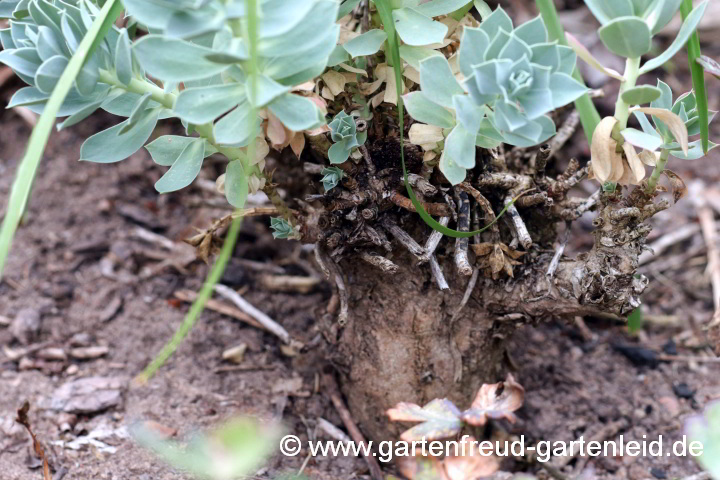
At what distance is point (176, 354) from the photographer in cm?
147

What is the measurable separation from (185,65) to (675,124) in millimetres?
651

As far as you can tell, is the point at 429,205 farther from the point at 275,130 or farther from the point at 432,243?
the point at 275,130

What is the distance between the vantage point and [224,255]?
816 mm

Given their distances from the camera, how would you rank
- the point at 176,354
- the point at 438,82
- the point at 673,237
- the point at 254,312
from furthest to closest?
the point at 673,237 → the point at 254,312 → the point at 176,354 → the point at 438,82

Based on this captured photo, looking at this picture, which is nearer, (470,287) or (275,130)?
(275,130)

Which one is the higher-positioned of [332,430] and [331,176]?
[331,176]

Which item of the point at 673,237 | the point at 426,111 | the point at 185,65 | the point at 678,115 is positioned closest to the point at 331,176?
the point at 426,111

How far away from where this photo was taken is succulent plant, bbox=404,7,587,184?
816mm

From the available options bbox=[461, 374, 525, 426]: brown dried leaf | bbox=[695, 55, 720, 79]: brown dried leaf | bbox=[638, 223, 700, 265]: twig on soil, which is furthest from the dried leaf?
bbox=[638, 223, 700, 265]: twig on soil

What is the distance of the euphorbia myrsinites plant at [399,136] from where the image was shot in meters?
0.81

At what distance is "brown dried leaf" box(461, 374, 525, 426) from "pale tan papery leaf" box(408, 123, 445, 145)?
37 cm

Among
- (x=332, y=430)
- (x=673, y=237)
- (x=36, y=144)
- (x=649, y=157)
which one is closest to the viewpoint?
(x=36, y=144)

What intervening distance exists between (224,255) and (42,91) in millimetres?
325

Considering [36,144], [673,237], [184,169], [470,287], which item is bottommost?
[673,237]
